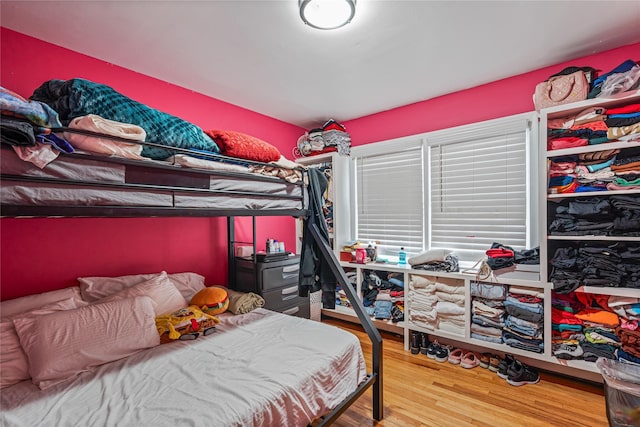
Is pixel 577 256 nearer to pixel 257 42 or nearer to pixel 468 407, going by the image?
pixel 468 407

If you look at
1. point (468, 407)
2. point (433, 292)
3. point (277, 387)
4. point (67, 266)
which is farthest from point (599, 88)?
point (67, 266)

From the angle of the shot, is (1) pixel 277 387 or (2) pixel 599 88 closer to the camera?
(1) pixel 277 387

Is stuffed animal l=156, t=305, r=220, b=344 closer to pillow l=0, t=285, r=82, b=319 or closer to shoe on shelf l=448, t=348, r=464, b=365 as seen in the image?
pillow l=0, t=285, r=82, b=319

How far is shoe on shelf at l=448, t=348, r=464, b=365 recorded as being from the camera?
8.14 feet

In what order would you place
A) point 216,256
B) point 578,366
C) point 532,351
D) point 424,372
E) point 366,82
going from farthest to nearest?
point 216,256, point 366,82, point 424,372, point 532,351, point 578,366

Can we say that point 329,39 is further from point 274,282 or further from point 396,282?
point 396,282

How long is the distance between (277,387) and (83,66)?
2551 mm

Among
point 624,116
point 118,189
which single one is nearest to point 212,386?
point 118,189

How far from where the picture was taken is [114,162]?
4.03 feet

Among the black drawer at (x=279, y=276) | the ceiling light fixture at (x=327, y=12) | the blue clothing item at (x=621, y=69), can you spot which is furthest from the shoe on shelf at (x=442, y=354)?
the ceiling light fixture at (x=327, y=12)

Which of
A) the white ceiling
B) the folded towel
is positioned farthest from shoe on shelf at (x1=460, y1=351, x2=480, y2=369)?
the white ceiling

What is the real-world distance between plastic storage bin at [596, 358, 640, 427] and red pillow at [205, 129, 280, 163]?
247 cm

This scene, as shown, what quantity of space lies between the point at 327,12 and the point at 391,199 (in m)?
2.09

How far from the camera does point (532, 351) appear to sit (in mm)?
2219
